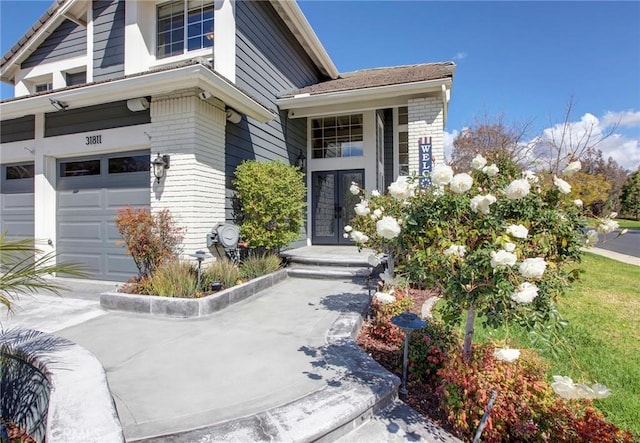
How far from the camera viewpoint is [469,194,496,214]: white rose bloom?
6.73ft

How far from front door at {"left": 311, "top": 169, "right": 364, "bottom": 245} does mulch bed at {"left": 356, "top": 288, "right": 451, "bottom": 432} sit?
19.0ft

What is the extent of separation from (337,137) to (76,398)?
9.26m

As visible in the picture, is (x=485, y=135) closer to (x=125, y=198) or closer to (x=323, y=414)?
(x=125, y=198)

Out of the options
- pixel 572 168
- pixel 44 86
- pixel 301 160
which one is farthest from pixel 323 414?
pixel 44 86

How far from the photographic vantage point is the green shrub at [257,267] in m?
6.10

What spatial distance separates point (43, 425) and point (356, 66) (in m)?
13.3

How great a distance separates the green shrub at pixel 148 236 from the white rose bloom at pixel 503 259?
5098 millimetres

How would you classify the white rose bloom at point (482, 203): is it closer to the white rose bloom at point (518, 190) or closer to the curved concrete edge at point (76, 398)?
the white rose bloom at point (518, 190)

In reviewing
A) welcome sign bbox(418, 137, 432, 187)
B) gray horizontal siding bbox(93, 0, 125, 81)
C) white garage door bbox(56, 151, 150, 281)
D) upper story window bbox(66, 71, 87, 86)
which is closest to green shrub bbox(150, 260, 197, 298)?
white garage door bbox(56, 151, 150, 281)

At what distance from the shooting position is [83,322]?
4.18 meters

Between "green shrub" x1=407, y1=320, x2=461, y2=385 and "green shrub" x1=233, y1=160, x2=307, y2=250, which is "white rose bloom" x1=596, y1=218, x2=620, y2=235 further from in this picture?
"green shrub" x1=233, y1=160, x2=307, y2=250

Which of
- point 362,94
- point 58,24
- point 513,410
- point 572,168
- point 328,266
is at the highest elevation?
point 58,24

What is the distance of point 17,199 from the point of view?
7.53m

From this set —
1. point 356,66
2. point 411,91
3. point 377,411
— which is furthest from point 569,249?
point 356,66
